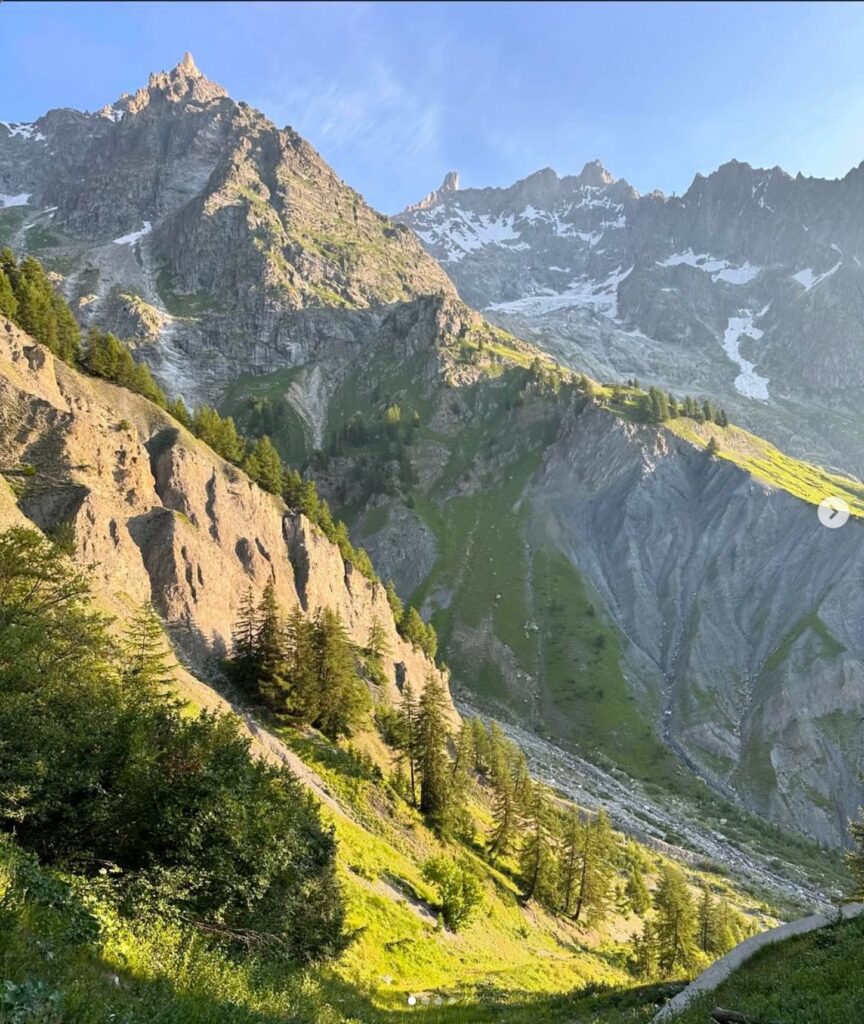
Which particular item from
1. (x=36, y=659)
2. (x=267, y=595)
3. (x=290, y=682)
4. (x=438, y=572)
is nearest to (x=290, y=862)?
(x=36, y=659)

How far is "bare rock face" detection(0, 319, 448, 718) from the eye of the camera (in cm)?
4397

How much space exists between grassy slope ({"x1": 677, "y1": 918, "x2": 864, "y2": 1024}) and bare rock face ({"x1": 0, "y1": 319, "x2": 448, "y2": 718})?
39.5 m

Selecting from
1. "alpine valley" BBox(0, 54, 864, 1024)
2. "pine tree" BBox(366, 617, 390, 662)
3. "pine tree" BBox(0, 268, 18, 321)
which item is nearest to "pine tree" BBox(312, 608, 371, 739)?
"alpine valley" BBox(0, 54, 864, 1024)

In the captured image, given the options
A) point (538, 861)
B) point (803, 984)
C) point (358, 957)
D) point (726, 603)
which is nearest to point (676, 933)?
point (538, 861)

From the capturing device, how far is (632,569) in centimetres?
15912

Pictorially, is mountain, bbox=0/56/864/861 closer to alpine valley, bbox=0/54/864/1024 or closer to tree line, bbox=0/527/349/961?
alpine valley, bbox=0/54/864/1024

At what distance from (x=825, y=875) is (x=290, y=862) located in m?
96.5

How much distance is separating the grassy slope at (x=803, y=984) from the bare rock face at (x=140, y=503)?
39533 mm

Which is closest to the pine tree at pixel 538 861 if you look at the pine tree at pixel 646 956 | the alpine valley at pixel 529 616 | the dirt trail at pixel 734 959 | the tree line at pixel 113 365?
the alpine valley at pixel 529 616

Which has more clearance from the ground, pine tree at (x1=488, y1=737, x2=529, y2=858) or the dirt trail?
the dirt trail

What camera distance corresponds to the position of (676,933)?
4762 centimetres

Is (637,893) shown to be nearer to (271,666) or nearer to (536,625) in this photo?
(271,666)

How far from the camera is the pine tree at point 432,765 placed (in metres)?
50.2

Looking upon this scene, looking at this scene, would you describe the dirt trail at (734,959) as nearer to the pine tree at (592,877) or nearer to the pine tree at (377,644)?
the pine tree at (592,877)
